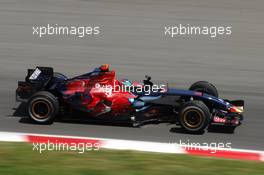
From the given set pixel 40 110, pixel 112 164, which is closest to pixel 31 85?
pixel 40 110

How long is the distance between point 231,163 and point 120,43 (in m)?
7.77

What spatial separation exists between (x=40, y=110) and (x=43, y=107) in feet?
0.27

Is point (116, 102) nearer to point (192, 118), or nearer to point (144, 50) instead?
point (192, 118)

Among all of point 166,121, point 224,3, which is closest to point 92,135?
point 166,121

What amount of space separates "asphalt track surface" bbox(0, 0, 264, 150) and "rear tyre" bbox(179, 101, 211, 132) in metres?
0.17

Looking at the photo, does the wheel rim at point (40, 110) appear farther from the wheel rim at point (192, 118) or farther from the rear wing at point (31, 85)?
the wheel rim at point (192, 118)

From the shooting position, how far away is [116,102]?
1127cm

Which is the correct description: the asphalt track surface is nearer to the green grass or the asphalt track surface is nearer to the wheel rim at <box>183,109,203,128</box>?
the wheel rim at <box>183,109,203,128</box>

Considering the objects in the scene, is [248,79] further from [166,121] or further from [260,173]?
[260,173]

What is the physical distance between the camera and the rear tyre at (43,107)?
11.2 metres

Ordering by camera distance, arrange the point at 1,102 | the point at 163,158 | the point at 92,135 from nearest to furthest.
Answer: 1. the point at 163,158
2. the point at 92,135
3. the point at 1,102

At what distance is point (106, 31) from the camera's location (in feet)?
55.6

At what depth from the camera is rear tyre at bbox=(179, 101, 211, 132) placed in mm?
10930

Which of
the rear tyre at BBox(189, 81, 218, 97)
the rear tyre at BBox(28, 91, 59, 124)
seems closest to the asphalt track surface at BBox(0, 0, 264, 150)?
the rear tyre at BBox(28, 91, 59, 124)
